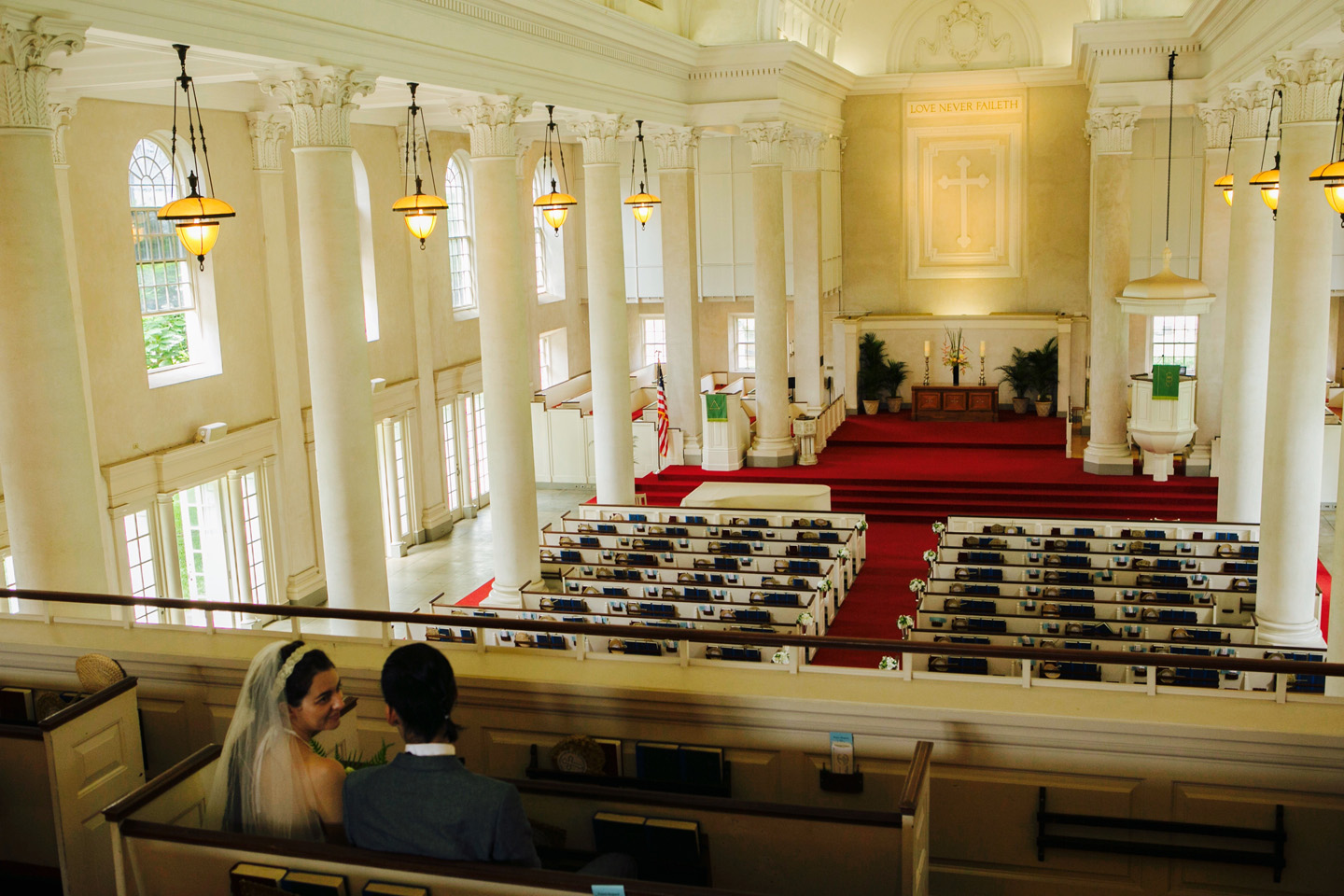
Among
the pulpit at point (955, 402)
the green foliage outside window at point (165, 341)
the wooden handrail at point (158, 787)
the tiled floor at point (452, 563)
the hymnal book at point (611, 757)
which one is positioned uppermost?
the green foliage outside window at point (165, 341)

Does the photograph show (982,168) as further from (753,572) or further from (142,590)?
(142,590)

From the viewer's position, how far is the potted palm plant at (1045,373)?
26.8 metres

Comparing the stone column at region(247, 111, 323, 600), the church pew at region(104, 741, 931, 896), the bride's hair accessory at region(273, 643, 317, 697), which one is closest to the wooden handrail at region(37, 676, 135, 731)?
the church pew at region(104, 741, 931, 896)

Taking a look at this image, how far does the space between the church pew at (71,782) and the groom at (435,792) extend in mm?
2066

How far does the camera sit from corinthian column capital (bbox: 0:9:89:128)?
7840mm

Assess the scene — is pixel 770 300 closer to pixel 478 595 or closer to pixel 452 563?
pixel 452 563

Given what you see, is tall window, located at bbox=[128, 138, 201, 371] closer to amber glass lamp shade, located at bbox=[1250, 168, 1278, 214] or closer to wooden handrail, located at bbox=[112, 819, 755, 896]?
wooden handrail, located at bbox=[112, 819, 755, 896]

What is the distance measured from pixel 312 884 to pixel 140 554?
1308cm

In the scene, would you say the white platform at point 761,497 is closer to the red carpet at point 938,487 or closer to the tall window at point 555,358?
the red carpet at point 938,487

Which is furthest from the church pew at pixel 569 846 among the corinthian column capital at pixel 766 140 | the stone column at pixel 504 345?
the corinthian column capital at pixel 766 140

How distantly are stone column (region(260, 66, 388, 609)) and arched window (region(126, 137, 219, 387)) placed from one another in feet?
19.4

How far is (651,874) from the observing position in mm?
4816

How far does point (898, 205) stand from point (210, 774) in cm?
2568

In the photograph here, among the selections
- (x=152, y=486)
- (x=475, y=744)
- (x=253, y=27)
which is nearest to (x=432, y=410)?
(x=152, y=486)
